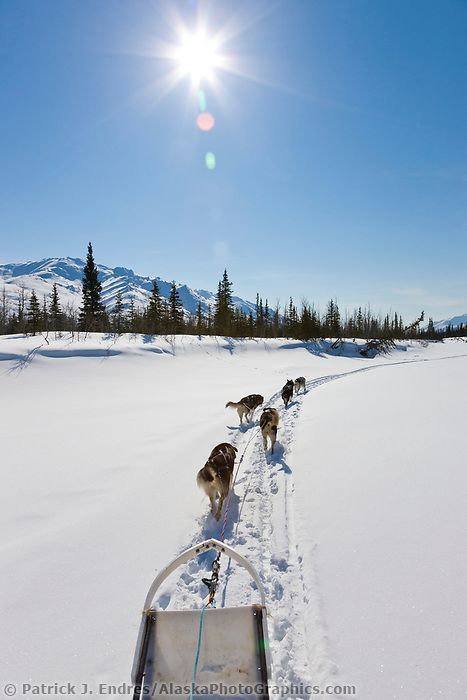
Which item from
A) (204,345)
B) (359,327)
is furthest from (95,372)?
(359,327)

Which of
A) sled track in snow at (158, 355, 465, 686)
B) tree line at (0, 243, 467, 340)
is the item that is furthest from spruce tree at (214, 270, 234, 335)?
sled track in snow at (158, 355, 465, 686)

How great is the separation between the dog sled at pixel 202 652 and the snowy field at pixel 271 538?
29 cm

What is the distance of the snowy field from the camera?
7.84ft

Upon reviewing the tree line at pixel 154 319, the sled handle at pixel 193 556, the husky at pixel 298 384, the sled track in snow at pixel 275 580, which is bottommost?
the sled track in snow at pixel 275 580

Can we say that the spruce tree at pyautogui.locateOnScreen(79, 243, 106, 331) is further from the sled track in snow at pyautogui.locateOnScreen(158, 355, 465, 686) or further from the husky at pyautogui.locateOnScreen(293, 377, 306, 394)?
A: the sled track in snow at pyautogui.locateOnScreen(158, 355, 465, 686)

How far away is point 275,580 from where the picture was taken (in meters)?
3.24

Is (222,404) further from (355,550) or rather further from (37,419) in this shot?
(355,550)

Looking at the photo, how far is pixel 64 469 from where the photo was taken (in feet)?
18.4

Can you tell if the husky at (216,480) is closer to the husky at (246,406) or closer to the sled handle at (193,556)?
the sled handle at (193,556)

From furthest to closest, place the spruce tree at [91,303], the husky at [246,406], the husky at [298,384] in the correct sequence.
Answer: the spruce tree at [91,303] < the husky at [298,384] < the husky at [246,406]

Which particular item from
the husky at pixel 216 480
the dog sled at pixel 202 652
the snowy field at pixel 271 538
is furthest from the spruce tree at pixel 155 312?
the dog sled at pixel 202 652

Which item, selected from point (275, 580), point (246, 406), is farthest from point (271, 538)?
point (246, 406)

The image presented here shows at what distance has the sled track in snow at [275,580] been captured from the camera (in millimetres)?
2430

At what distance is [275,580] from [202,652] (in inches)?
45.8
